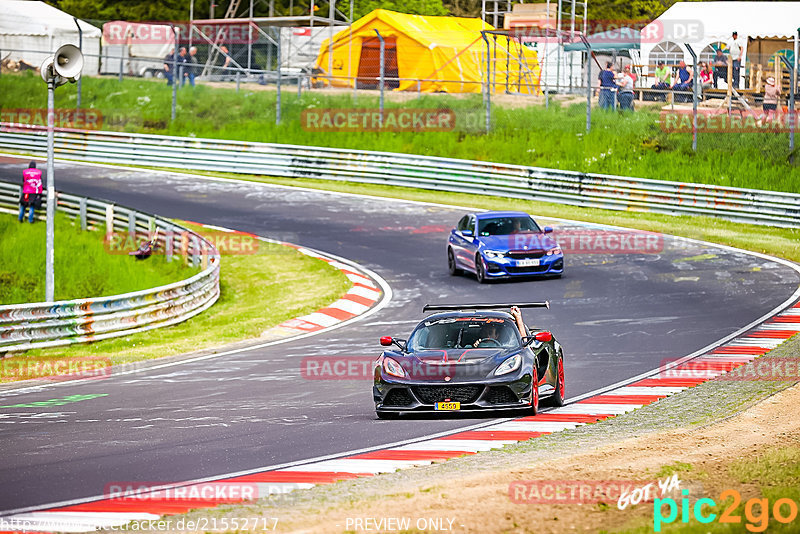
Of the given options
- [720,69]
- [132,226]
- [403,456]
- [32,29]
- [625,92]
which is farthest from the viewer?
[32,29]

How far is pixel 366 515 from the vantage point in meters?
7.90

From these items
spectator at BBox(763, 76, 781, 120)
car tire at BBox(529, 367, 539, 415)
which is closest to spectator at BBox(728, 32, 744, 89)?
spectator at BBox(763, 76, 781, 120)

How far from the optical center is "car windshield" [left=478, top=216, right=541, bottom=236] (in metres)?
23.8

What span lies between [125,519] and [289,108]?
34294 mm

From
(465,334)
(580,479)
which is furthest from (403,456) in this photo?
(465,334)

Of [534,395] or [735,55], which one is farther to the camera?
[735,55]

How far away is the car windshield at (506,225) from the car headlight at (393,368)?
11.6 m

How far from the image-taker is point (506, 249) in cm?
2311

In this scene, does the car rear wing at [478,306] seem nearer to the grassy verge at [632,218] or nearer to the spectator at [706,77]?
the grassy verge at [632,218]

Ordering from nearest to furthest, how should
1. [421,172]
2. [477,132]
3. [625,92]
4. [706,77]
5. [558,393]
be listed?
1. [558,393]
2. [421,172]
3. [625,92]
4. [706,77]
5. [477,132]

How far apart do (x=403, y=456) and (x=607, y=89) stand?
28.4 metres

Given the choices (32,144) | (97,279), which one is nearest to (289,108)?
(32,144)

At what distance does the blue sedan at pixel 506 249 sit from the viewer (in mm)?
23109

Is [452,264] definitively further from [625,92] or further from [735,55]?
[735,55]
